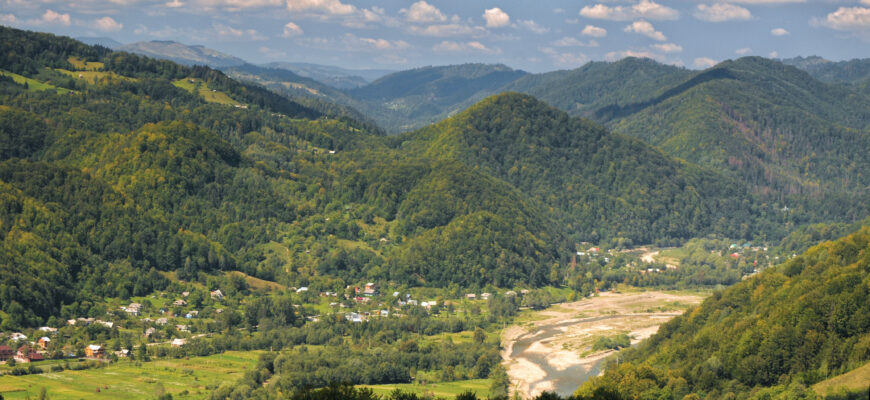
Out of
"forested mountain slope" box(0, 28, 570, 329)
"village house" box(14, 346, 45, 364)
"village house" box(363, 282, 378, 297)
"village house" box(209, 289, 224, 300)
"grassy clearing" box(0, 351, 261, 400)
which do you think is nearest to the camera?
"grassy clearing" box(0, 351, 261, 400)

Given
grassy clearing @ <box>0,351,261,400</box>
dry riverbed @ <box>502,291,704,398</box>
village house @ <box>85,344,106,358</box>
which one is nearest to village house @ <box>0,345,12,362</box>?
grassy clearing @ <box>0,351,261,400</box>

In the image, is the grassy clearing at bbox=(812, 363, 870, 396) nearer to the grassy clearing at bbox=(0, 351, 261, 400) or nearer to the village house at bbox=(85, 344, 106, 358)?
the grassy clearing at bbox=(0, 351, 261, 400)

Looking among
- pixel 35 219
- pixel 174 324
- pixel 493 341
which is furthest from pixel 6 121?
pixel 493 341

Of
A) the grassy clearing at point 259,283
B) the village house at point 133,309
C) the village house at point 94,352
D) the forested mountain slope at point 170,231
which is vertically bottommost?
the village house at point 94,352

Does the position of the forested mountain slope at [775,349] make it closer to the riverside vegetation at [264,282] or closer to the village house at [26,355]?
the riverside vegetation at [264,282]

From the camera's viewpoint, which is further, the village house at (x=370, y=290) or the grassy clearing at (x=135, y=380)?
the village house at (x=370, y=290)

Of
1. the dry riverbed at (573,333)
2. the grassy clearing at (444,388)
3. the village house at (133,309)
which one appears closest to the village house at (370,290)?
the dry riverbed at (573,333)

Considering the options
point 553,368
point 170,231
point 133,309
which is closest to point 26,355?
point 133,309
